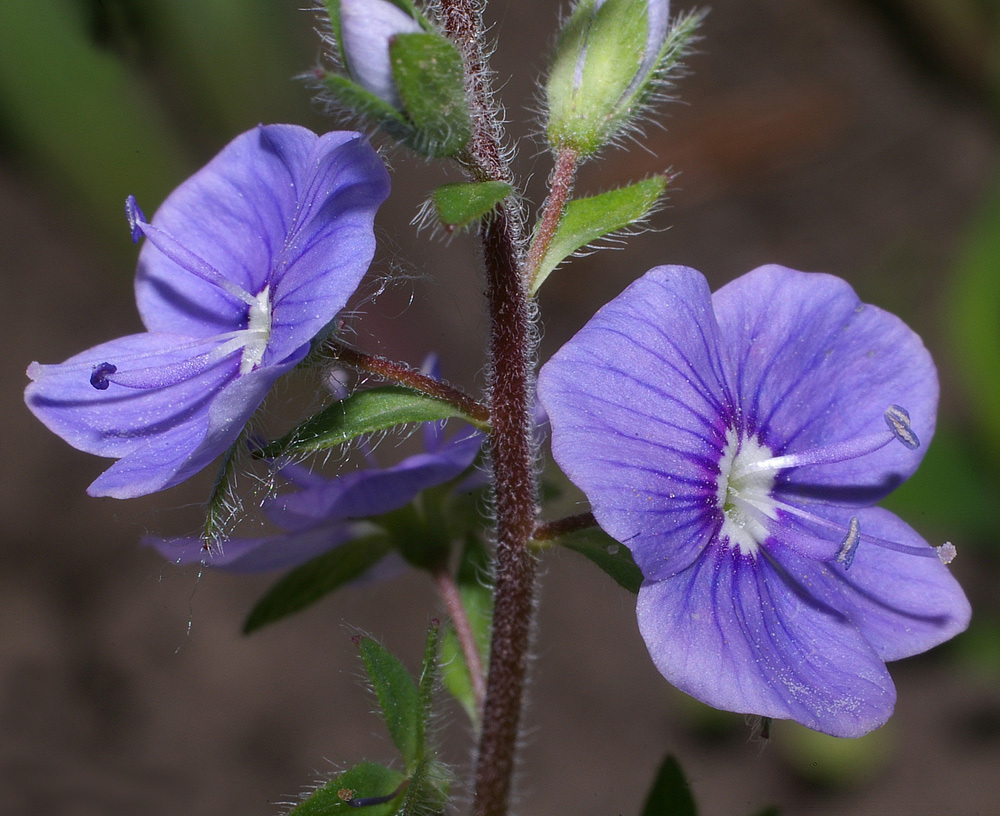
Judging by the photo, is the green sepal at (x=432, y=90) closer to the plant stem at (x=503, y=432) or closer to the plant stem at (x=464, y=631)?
the plant stem at (x=503, y=432)

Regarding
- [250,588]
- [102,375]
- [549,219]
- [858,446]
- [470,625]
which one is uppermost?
[549,219]

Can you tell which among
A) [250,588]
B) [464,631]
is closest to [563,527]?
[464,631]

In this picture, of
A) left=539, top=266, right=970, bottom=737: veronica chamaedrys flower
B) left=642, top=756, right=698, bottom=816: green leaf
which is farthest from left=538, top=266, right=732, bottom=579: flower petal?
left=642, top=756, right=698, bottom=816: green leaf

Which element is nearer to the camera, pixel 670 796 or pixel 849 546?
pixel 849 546

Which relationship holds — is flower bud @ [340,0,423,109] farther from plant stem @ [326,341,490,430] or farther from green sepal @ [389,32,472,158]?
plant stem @ [326,341,490,430]

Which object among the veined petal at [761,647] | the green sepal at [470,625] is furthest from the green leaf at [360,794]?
the veined petal at [761,647]

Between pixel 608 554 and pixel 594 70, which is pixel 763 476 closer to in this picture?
pixel 608 554
